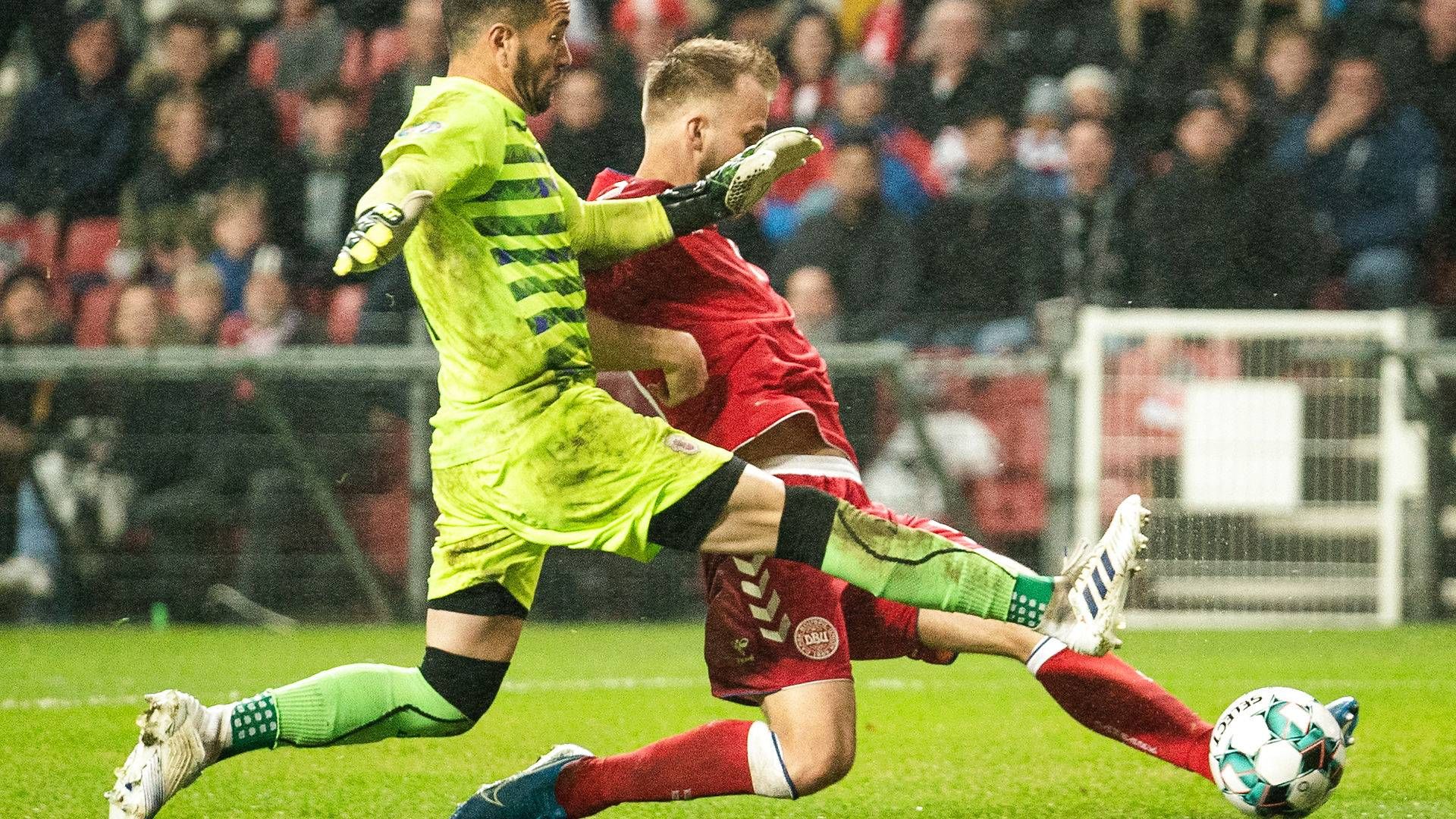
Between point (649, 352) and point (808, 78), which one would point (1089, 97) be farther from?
point (649, 352)

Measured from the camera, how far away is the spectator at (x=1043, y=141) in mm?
9719

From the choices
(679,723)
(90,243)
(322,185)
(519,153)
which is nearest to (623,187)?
(519,153)

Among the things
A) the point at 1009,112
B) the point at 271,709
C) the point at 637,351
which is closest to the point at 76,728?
the point at 271,709

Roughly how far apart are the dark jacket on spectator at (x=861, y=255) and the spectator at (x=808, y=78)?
99 centimetres

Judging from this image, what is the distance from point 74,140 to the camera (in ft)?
35.8

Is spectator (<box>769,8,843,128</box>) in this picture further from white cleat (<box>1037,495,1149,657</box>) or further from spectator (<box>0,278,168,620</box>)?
white cleat (<box>1037,495,1149,657</box>)

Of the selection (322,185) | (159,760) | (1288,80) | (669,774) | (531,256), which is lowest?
(669,774)

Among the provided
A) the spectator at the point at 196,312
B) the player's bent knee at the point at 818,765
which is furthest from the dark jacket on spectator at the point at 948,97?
the player's bent knee at the point at 818,765

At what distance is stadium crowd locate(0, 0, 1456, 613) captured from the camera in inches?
366

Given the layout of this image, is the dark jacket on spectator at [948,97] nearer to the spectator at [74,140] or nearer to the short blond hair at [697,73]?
the spectator at [74,140]

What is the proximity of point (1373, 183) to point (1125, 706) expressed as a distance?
6.30 meters

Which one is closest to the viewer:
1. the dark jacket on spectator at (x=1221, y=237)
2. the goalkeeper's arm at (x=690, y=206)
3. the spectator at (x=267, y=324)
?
the goalkeeper's arm at (x=690, y=206)

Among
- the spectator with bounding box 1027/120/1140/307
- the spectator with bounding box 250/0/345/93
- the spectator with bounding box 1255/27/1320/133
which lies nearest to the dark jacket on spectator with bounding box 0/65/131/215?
the spectator with bounding box 250/0/345/93

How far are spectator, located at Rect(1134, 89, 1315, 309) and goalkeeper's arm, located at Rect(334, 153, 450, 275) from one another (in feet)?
21.7
